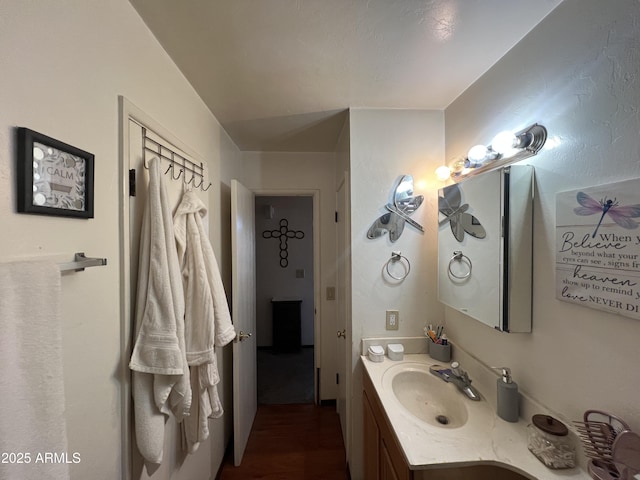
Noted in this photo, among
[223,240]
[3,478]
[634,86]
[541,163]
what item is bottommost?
[3,478]

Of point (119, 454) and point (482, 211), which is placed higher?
point (482, 211)

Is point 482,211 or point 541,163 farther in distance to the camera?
point 482,211

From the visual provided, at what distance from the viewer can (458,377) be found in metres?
1.26

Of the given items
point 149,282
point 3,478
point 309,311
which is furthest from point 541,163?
point 309,311

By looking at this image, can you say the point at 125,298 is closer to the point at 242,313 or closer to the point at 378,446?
the point at 242,313

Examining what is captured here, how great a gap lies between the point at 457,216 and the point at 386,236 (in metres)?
0.40

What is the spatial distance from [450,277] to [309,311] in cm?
273

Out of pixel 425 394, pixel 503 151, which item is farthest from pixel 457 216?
pixel 425 394

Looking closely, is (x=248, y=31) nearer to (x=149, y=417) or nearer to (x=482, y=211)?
(x=482, y=211)

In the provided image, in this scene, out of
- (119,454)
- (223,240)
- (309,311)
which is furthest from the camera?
(309,311)

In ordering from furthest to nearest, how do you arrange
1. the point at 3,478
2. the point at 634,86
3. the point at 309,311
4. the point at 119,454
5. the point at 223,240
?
the point at 309,311 < the point at 223,240 < the point at 119,454 < the point at 634,86 < the point at 3,478

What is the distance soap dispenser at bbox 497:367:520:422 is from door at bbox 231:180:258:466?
4.88ft

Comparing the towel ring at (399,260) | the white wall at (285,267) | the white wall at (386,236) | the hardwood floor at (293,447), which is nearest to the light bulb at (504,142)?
the white wall at (386,236)

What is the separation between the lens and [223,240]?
190 cm
